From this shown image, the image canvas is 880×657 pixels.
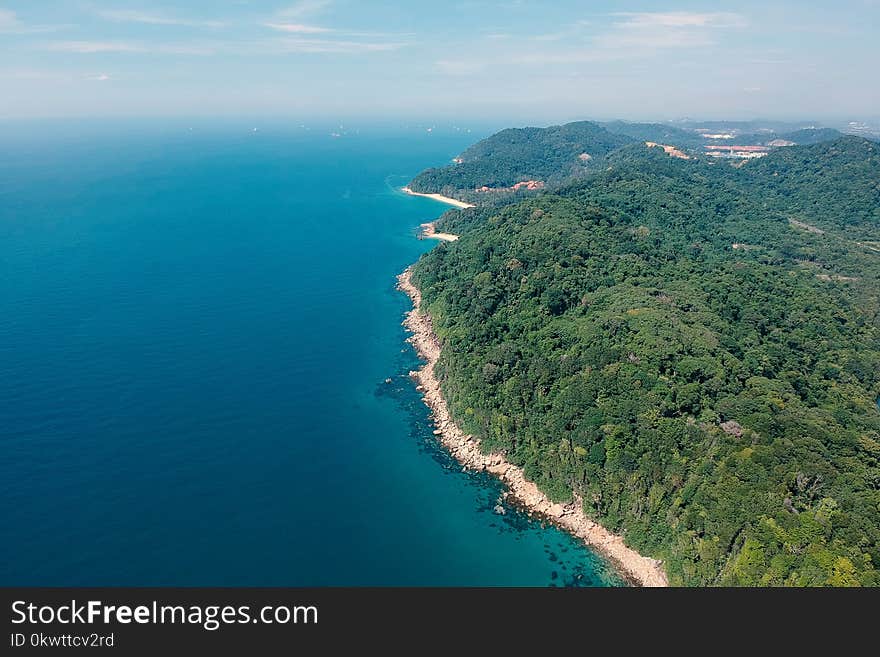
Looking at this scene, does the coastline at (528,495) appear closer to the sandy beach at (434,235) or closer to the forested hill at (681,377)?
the forested hill at (681,377)

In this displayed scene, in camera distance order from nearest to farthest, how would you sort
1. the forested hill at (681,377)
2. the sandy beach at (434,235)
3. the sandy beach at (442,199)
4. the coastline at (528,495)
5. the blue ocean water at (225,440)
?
the forested hill at (681,377) → the blue ocean water at (225,440) → the coastline at (528,495) → the sandy beach at (434,235) → the sandy beach at (442,199)

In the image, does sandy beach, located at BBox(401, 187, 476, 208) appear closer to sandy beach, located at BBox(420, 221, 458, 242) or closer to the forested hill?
sandy beach, located at BBox(420, 221, 458, 242)

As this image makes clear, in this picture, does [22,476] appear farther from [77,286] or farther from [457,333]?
[77,286]

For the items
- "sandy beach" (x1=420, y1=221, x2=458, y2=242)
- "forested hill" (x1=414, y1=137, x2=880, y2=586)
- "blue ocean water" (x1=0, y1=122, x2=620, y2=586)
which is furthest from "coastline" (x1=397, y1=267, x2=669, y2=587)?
"sandy beach" (x1=420, y1=221, x2=458, y2=242)

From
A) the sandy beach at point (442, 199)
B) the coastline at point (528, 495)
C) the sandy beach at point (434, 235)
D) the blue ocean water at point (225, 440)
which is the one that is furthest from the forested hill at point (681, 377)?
the sandy beach at point (442, 199)

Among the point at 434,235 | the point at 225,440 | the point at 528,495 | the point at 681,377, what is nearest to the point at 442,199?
the point at 434,235
